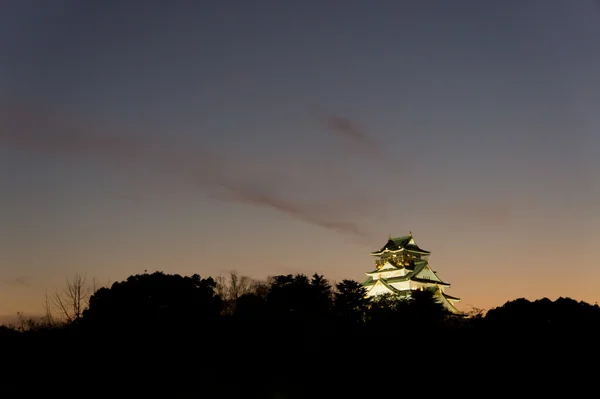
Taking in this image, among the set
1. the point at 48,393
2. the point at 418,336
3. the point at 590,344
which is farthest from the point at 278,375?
the point at 590,344

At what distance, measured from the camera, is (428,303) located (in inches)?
1467

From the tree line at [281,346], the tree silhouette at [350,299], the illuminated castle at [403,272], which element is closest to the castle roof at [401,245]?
the illuminated castle at [403,272]

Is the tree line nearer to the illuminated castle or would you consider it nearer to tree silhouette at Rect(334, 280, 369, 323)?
tree silhouette at Rect(334, 280, 369, 323)

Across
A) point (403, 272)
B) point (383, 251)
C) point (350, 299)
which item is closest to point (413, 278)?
point (403, 272)

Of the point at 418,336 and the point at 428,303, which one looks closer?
the point at 418,336

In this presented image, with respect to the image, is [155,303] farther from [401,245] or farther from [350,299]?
[401,245]

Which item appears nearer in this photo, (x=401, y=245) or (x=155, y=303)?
(x=155, y=303)

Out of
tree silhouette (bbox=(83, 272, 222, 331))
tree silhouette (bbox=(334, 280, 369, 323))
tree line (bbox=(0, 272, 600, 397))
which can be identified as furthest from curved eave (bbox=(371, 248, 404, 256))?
tree line (bbox=(0, 272, 600, 397))

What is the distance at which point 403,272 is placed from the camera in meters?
83.9

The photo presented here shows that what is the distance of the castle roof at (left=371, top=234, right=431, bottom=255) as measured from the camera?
8581 cm

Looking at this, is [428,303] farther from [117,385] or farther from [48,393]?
[48,393]

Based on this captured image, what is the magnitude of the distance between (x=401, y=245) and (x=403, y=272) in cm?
421

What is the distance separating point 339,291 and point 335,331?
15.2 m

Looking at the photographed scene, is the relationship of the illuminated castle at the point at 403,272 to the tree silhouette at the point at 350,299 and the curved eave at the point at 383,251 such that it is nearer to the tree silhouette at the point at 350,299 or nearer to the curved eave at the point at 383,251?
the curved eave at the point at 383,251
